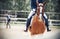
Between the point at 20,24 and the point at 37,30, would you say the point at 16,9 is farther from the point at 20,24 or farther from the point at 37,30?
the point at 37,30

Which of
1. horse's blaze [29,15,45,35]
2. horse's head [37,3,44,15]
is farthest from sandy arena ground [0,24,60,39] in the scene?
horse's head [37,3,44,15]

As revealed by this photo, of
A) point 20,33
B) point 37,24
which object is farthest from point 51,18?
point 20,33

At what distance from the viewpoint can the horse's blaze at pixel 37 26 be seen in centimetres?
275

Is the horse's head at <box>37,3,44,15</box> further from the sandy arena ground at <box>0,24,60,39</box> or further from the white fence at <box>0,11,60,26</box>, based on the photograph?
the sandy arena ground at <box>0,24,60,39</box>

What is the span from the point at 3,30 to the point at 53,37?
74 cm

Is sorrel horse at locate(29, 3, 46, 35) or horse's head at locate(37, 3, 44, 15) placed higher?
horse's head at locate(37, 3, 44, 15)

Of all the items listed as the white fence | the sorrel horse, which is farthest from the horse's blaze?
the white fence

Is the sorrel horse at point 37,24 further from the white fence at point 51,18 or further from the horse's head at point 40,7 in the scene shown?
the white fence at point 51,18

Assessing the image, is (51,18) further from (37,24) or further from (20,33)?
(20,33)

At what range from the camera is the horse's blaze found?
2.75 metres

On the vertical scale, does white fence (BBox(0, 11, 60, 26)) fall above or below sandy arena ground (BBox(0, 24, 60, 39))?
above

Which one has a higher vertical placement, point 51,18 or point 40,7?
point 40,7

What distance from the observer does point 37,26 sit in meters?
2.77

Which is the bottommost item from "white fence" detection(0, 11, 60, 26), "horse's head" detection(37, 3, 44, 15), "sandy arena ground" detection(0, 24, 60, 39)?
"sandy arena ground" detection(0, 24, 60, 39)
